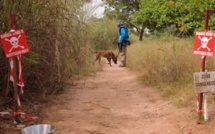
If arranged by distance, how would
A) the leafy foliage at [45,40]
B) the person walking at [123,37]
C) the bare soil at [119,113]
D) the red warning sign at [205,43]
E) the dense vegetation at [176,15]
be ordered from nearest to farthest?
the red warning sign at [205,43] → the bare soil at [119,113] → the leafy foliage at [45,40] → the dense vegetation at [176,15] → the person walking at [123,37]

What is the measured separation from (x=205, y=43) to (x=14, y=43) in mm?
2529

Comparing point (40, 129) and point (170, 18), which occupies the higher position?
point (170, 18)

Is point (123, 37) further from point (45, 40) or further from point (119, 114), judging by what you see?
point (119, 114)

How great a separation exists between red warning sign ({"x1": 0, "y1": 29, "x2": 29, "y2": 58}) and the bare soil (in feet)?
3.68

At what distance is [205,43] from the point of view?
13.6ft

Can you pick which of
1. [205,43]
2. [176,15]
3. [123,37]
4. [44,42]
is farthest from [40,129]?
[176,15]

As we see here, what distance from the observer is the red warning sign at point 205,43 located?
4.07m

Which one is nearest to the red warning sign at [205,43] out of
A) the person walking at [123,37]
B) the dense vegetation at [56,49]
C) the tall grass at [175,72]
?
the tall grass at [175,72]

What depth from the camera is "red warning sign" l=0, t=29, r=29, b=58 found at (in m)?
3.96

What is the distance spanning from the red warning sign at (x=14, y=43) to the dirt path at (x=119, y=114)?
3.73ft

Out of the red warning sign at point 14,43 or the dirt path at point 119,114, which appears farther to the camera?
the dirt path at point 119,114

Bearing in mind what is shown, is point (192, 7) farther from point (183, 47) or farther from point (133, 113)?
point (133, 113)

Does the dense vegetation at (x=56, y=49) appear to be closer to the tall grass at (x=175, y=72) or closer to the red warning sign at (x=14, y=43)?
the tall grass at (x=175, y=72)

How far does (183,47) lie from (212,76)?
4.20 metres
